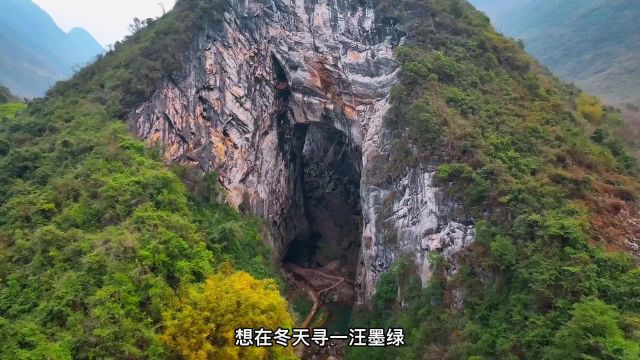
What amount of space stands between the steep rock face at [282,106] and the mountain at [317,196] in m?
0.11

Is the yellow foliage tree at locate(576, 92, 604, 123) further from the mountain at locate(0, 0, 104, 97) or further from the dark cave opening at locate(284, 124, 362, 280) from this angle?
the mountain at locate(0, 0, 104, 97)

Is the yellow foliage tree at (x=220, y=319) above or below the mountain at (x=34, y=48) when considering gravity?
below

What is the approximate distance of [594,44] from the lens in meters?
55.2

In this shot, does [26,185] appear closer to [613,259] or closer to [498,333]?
[498,333]

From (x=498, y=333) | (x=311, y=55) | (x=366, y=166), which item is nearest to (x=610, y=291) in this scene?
(x=498, y=333)

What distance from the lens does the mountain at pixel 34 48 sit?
84875mm

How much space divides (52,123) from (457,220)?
1747 cm

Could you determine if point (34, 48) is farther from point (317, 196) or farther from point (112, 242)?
point (112, 242)

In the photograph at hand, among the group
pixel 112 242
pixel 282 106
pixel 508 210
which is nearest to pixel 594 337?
pixel 508 210

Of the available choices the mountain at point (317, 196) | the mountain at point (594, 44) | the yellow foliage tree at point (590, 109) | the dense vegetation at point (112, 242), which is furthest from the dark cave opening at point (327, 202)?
the mountain at point (594, 44)

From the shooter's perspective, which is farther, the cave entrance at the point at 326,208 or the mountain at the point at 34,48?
the mountain at the point at 34,48

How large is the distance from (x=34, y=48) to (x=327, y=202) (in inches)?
4285

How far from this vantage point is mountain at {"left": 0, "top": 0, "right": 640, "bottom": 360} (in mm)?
13320

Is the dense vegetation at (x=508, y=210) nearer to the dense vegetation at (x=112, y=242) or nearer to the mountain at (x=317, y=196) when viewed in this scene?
the mountain at (x=317, y=196)
